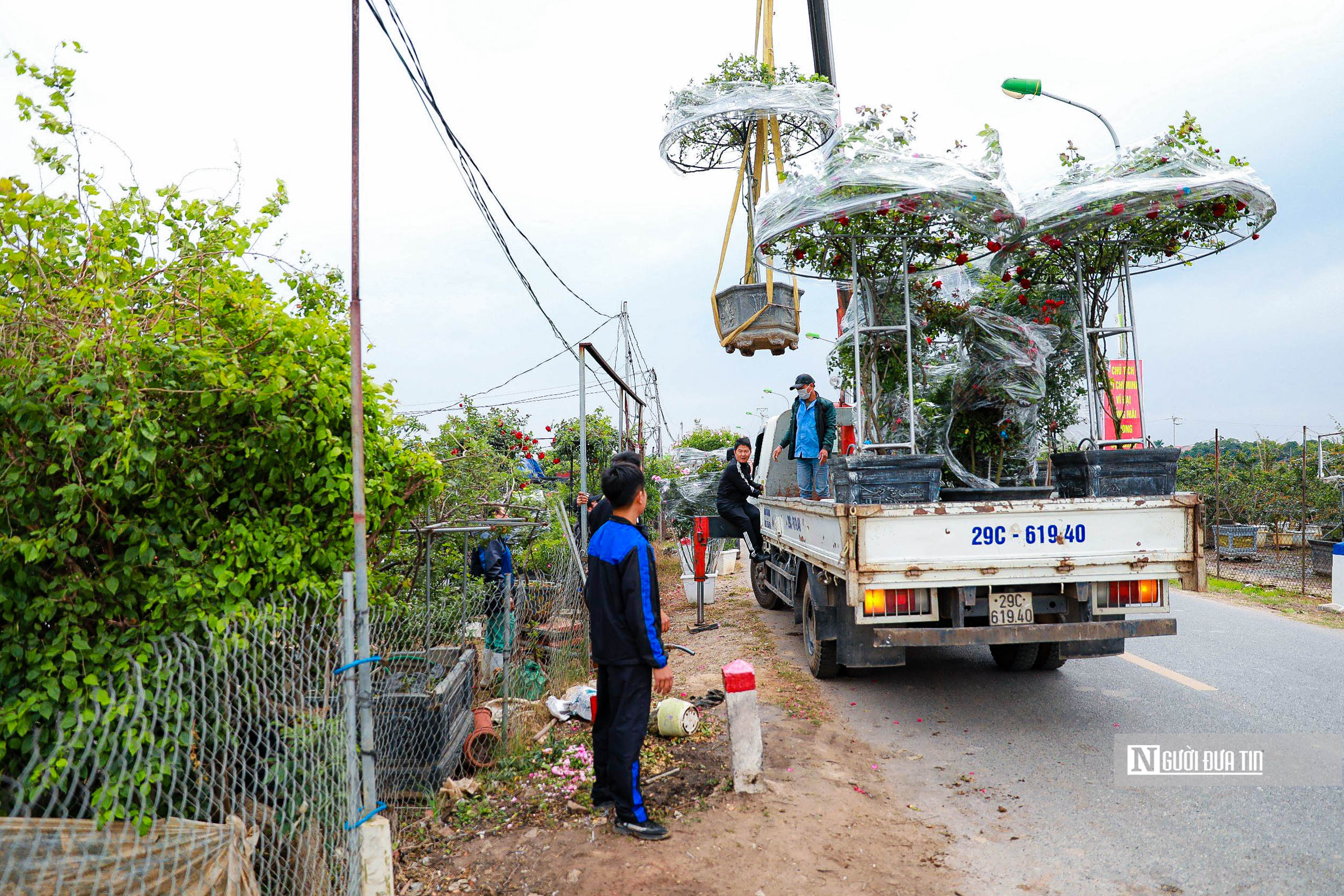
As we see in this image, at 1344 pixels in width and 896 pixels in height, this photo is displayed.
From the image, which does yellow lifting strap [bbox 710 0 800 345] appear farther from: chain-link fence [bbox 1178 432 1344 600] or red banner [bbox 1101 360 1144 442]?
chain-link fence [bbox 1178 432 1344 600]

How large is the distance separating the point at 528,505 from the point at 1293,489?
16.2 m

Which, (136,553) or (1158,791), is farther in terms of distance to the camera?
(1158,791)

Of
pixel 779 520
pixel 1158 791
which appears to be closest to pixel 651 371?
pixel 779 520

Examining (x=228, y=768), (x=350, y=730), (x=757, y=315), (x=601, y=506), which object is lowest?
(x=228, y=768)

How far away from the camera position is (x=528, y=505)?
7.99 metres

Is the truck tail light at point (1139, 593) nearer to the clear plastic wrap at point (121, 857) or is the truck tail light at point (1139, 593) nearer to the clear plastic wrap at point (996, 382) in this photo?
the clear plastic wrap at point (996, 382)

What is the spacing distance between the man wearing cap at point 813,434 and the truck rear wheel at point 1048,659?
2.35 m

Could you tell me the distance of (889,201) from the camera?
6.32 metres

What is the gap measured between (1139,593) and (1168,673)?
202 centimetres

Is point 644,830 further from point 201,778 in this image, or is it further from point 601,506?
point 601,506

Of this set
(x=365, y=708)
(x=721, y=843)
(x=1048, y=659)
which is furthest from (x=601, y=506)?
(x=1048, y=659)

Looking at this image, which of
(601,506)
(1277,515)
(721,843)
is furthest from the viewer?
(1277,515)

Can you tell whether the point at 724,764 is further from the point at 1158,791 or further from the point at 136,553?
the point at 136,553

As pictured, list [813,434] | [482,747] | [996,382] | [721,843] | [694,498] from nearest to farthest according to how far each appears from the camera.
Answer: [721,843] < [482,747] < [996,382] < [813,434] < [694,498]
